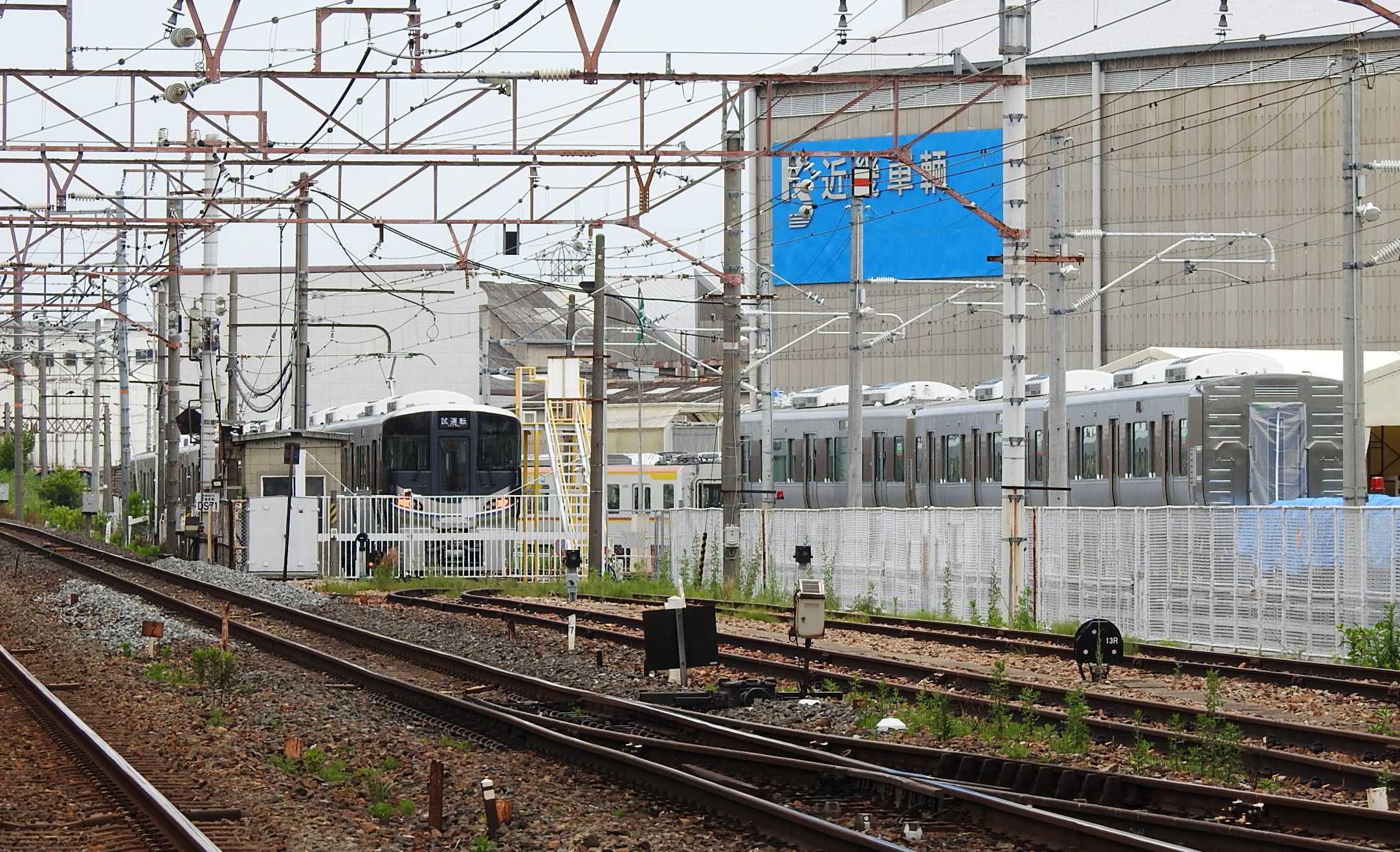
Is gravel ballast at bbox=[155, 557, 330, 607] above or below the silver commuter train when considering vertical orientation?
below

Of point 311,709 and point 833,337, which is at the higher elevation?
point 833,337

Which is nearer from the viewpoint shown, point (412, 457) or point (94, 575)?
point (94, 575)

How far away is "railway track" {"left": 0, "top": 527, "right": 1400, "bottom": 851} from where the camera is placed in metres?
8.66

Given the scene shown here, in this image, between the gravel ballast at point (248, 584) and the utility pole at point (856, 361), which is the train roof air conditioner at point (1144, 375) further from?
the gravel ballast at point (248, 584)

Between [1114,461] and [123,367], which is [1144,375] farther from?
[123,367]

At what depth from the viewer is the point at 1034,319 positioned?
56938mm

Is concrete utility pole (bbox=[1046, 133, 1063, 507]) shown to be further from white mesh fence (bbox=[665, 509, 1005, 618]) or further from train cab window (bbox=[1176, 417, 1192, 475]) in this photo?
train cab window (bbox=[1176, 417, 1192, 475])

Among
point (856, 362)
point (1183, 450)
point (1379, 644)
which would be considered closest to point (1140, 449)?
point (1183, 450)

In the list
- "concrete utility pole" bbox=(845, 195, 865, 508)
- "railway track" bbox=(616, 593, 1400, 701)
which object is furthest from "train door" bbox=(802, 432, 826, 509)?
"railway track" bbox=(616, 593, 1400, 701)

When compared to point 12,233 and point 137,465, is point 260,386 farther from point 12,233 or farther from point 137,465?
point 12,233

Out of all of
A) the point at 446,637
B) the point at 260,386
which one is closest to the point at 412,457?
the point at 446,637

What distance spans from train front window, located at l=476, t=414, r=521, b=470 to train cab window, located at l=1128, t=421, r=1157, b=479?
14671 millimetres

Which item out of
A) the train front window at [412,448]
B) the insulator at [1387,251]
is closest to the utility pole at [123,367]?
the train front window at [412,448]

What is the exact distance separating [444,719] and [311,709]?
1151 millimetres
